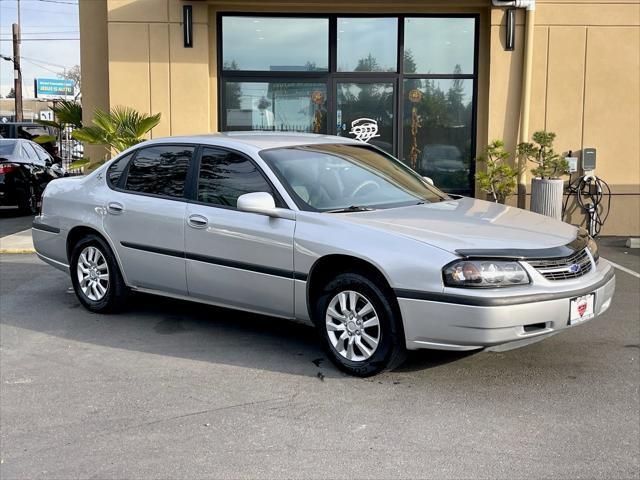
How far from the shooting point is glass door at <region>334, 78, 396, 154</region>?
1224 cm

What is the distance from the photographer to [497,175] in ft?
37.7

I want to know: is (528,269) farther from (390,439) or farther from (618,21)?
(618,21)

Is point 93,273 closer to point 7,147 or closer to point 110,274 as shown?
point 110,274

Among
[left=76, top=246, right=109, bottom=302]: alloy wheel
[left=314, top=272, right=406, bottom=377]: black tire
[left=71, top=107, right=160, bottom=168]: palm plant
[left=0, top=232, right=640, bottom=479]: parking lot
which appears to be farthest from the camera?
[left=71, top=107, right=160, bottom=168]: palm plant

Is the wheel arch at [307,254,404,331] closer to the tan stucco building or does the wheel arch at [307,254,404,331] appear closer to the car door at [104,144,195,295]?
the car door at [104,144,195,295]

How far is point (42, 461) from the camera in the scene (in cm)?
395

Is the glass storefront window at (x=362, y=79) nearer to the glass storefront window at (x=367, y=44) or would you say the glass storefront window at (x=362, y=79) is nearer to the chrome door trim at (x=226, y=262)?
the glass storefront window at (x=367, y=44)

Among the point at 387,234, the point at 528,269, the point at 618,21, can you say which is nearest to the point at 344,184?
the point at 387,234

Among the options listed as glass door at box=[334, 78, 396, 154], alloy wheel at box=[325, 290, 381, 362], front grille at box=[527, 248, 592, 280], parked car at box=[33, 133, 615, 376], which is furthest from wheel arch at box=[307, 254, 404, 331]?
glass door at box=[334, 78, 396, 154]

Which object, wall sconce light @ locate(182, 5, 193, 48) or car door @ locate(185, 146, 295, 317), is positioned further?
wall sconce light @ locate(182, 5, 193, 48)

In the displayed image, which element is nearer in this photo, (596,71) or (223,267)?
(223,267)

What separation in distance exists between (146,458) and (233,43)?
9214 millimetres

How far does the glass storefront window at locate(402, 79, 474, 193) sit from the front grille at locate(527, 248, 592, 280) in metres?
7.38

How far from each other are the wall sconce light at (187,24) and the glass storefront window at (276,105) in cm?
94
